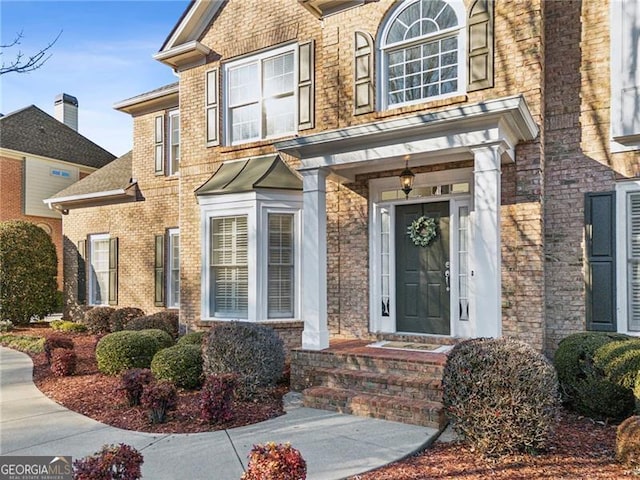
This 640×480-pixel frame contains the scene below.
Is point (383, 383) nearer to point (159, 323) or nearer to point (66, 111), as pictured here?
point (159, 323)

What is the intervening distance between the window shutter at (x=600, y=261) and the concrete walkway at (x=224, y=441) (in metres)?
3.09

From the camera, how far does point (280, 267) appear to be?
330 inches

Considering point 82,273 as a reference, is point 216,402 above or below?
below

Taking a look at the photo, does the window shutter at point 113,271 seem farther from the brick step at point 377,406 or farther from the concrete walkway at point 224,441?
the brick step at point 377,406

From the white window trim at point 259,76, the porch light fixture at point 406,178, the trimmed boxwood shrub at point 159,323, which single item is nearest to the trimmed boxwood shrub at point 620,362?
the porch light fixture at point 406,178

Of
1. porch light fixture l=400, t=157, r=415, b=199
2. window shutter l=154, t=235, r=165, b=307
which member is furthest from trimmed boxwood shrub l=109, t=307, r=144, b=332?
porch light fixture l=400, t=157, r=415, b=199

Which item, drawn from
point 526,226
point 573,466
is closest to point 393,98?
point 526,226

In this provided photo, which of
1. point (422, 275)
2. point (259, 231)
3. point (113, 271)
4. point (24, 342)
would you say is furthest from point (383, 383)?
point (113, 271)

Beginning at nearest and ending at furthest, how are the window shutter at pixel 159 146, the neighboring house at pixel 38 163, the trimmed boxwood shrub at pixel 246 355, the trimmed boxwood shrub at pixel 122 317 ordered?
1. the trimmed boxwood shrub at pixel 246 355
2. the trimmed boxwood shrub at pixel 122 317
3. the window shutter at pixel 159 146
4. the neighboring house at pixel 38 163

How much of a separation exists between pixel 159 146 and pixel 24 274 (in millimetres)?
5647

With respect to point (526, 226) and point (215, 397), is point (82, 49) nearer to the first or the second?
point (215, 397)

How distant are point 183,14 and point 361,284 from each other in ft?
21.3

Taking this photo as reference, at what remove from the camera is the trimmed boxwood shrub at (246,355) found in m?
6.13

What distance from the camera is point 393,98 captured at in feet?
24.9
